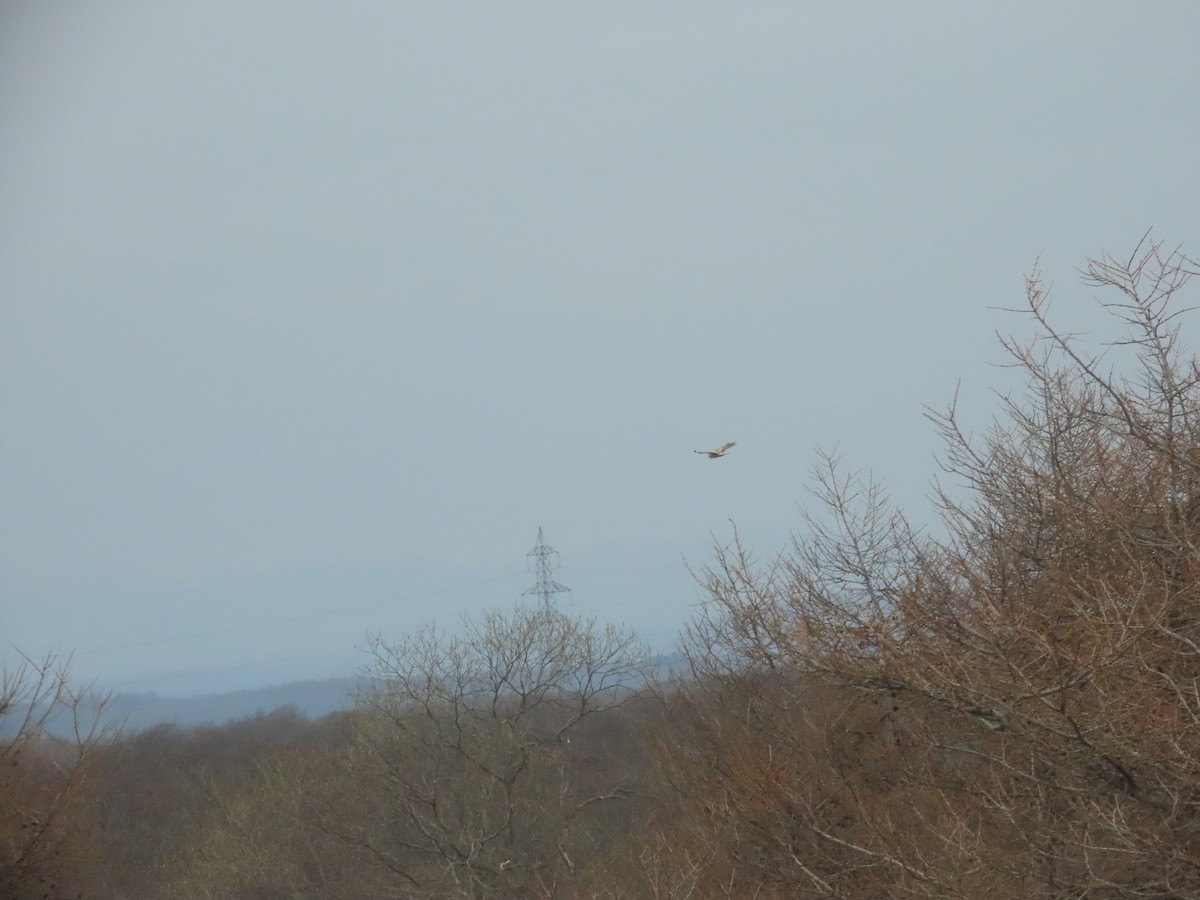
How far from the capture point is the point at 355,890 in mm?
37250

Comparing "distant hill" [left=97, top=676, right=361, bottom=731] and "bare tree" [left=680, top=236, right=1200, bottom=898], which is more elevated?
"distant hill" [left=97, top=676, right=361, bottom=731]

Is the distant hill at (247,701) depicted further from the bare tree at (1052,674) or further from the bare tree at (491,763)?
the bare tree at (1052,674)

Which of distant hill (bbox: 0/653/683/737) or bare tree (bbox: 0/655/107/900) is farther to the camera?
distant hill (bbox: 0/653/683/737)

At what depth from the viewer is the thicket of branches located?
8.54 meters

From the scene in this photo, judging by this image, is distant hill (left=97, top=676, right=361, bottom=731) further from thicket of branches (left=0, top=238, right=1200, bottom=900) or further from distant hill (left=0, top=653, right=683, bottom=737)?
thicket of branches (left=0, top=238, right=1200, bottom=900)

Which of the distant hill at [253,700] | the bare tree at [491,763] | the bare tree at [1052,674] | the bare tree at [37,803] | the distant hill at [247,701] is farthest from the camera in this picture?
the distant hill at [253,700]

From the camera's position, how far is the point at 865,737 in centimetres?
1641

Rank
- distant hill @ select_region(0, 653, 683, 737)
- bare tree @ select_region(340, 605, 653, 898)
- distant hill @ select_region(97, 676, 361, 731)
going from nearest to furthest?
1. bare tree @ select_region(340, 605, 653, 898)
2. distant hill @ select_region(0, 653, 683, 737)
3. distant hill @ select_region(97, 676, 361, 731)

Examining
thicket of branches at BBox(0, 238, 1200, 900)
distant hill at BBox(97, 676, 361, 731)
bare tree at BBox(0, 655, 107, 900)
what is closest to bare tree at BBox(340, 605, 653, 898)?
thicket of branches at BBox(0, 238, 1200, 900)

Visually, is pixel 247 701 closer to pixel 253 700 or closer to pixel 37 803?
pixel 253 700

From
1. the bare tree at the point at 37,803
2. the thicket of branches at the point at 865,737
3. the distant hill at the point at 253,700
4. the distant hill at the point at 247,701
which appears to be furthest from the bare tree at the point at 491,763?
the distant hill at the point at 253,700

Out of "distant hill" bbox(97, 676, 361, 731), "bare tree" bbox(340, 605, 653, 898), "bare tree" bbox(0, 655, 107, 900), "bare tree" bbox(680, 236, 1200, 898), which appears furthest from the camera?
"distant hill" bbox(97, 676, 361, 731)

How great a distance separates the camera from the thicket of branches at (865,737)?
8.54 metres

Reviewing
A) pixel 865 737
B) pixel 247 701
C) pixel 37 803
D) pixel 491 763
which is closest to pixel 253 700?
pixel 247 701
